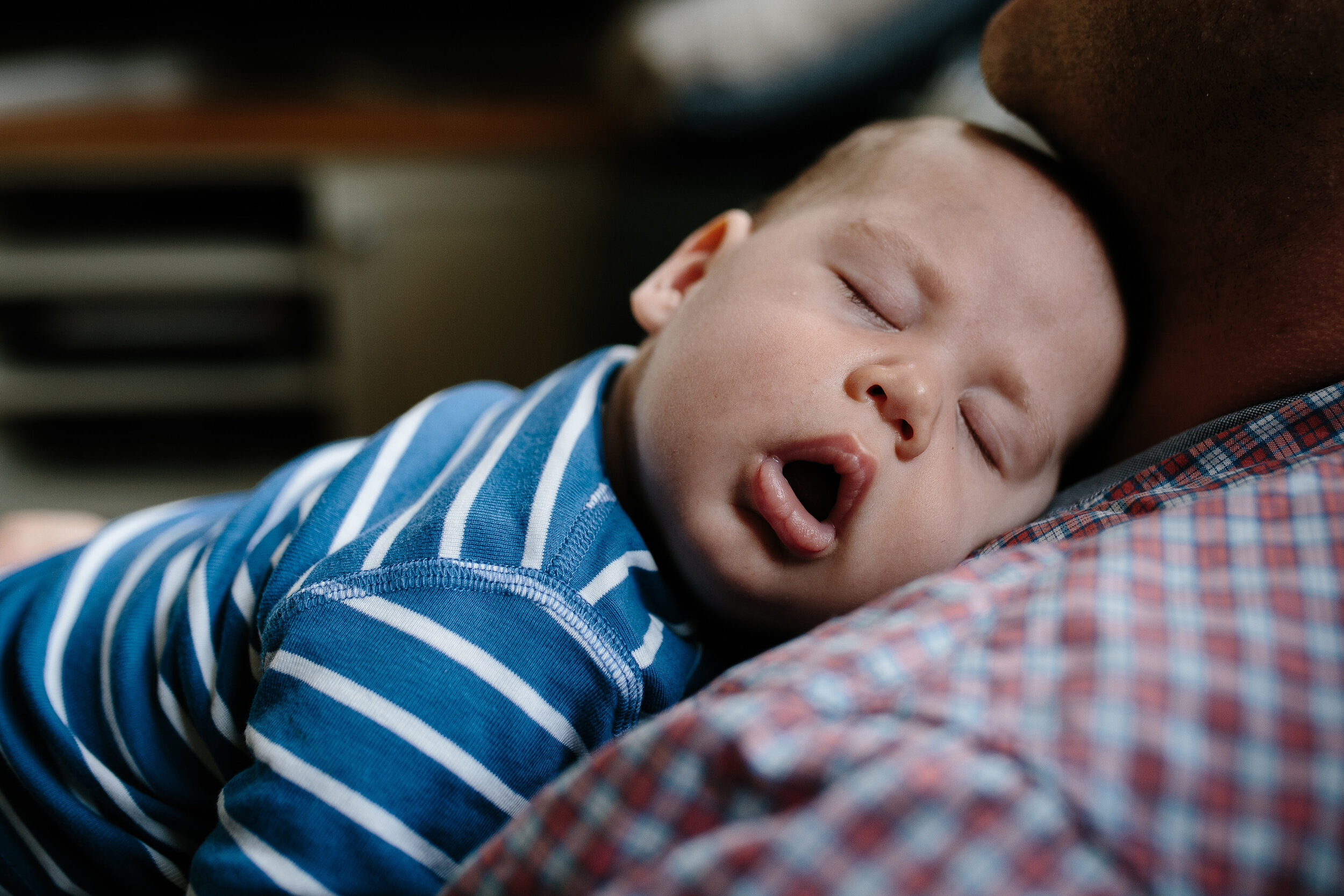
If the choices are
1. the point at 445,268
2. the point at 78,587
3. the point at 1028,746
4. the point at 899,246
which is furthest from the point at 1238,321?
the point at 445,268

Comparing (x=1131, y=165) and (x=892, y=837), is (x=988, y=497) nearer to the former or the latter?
(x=1131, y=165)

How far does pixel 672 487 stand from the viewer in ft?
1.84

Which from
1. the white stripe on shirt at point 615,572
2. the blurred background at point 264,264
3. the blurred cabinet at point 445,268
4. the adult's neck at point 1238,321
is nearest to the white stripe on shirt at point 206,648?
the white stripe on shirt at point 615,572

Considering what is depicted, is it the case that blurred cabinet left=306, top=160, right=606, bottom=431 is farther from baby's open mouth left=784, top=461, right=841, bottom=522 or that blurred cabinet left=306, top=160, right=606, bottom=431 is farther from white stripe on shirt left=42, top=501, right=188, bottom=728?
baby's open mouth left=784, top=461, right=841, bottom=522

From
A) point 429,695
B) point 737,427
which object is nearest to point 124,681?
point 429,695

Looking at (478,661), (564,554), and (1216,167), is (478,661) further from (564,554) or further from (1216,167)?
(1216,167)

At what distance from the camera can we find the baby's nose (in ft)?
1.71

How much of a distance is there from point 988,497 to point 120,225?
6.98 feet

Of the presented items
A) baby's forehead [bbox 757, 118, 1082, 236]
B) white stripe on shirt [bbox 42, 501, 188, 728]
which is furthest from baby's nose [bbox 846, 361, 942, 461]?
white stripe on shirt [bbox 42, 501, 188, 728]

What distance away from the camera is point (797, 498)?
0.53 meters

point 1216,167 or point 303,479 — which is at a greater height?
point 1216,167

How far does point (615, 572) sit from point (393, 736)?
0.14 meters

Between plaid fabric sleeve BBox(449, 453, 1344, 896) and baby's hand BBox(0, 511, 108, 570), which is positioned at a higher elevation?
plaid fabric sleeve BBox(449, 453, 1344, 896)

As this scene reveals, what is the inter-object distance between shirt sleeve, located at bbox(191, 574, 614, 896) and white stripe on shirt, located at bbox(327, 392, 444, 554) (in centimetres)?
7
